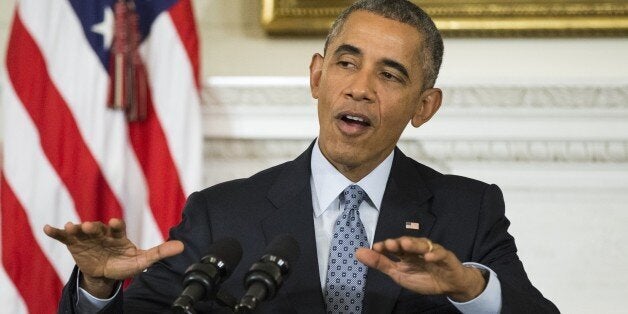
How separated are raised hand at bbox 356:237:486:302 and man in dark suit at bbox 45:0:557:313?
0.10 meters

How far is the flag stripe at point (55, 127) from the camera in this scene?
3371 millimetres

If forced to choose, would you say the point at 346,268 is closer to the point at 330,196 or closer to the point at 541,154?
the point at 330,196

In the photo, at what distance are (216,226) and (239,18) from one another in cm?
139

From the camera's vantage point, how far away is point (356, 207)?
2521 mm

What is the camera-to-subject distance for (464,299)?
208 centimetres

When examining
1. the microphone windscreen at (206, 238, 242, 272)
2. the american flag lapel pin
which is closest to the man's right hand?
the microphone windscreen at (206, 238, 242, 272)

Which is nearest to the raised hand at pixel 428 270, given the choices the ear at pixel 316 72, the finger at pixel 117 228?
the finger at pixel 117 228

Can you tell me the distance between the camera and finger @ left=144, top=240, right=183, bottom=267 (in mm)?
2039

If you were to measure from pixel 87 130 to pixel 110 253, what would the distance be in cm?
135

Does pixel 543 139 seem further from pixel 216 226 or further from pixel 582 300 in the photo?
pixel 216 226

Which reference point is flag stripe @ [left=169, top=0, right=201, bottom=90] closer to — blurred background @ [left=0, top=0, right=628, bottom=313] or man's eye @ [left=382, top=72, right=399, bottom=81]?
blurred background @ [left=0, top=0, right=628, bottom=313]

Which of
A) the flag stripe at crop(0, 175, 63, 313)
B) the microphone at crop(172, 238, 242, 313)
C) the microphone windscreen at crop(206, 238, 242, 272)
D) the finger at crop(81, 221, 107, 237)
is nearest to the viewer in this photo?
the microphone at crop(172, 238, 242, 313)

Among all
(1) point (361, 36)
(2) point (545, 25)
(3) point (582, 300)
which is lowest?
(3) point (582, 300)

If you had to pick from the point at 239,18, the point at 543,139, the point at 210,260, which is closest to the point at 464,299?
the point at 210,260
